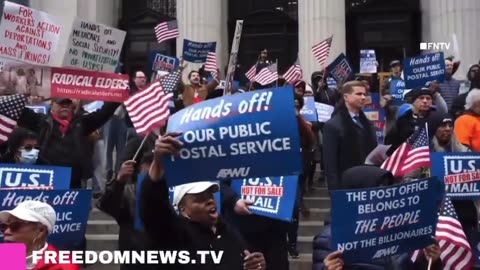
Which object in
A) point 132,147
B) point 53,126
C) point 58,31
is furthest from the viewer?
point 58,31

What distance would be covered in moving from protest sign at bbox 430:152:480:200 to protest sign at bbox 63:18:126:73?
12.6 ft

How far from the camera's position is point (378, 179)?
479cm

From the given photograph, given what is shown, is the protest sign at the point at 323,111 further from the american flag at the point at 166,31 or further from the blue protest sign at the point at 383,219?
the blue protest sign at the point at 383,219

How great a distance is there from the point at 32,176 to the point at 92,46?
3156 millimetres

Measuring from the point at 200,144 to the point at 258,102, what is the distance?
1.27ft

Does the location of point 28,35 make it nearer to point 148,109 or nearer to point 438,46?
point 148,109

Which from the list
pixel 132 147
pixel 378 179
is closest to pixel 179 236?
pixel 378 179

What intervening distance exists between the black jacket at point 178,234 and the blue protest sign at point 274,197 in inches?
70.7

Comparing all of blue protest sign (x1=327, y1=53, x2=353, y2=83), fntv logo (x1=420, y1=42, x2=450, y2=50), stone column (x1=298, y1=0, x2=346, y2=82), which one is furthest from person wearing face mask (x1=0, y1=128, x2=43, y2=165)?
stone column (x1=298, y1=0, x2=346, y2=82)

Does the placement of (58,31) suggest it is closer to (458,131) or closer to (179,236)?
(458,131)

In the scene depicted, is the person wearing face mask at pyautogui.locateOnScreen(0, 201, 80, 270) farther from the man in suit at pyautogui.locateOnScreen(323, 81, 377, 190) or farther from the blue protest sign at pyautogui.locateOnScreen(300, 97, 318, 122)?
the blue protest sign at pyautogui.locateOnScreen(300, 97, 318, 122)

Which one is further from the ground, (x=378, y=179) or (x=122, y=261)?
(x=378, y=179)

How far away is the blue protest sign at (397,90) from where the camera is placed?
45.6 ft

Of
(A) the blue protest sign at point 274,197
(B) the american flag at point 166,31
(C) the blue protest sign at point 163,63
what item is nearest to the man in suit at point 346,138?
(A) the blue protest sign at point 274,197
